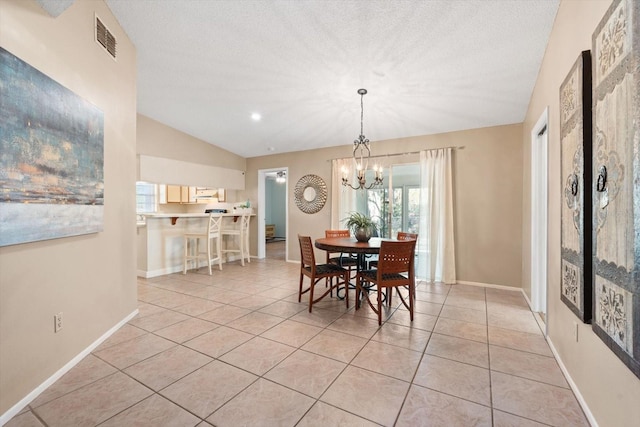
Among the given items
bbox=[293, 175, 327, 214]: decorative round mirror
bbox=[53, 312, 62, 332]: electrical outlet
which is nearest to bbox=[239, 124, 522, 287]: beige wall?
bbox=[293, 175, 327, 214]: decorative round mirror

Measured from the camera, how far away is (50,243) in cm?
187

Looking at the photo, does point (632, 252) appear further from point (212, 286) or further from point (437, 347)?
point (212, 286)

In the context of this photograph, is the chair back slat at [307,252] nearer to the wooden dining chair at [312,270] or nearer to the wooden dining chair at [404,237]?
the wooden dining chair at [312,270]

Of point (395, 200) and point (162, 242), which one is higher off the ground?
point (395, 200)

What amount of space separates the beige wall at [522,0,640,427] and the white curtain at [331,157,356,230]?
9.80 ft

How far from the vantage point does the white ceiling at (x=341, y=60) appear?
2344 mm

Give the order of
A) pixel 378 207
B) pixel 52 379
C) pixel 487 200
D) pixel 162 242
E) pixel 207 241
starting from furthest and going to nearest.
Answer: pixel 378 207, pixel 207 241, pixel 162 242, pixel 487 200, pixel 52 379

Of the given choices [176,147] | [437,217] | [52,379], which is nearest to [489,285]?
[437,217]

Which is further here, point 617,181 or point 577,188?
point 577,188

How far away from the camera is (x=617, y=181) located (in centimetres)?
124

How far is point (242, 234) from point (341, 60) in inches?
159

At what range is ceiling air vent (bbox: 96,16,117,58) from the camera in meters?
2.39

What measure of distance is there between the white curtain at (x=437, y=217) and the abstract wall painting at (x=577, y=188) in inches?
95.2

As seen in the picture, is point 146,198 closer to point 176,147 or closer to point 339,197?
point 176,147
